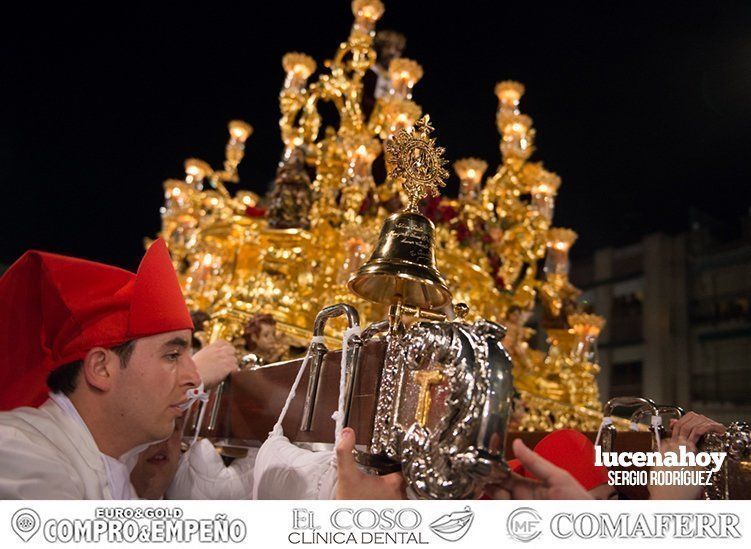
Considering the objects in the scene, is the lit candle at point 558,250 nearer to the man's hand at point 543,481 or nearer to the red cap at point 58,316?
the red cap at point 58,316

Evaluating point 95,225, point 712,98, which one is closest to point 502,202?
point 712,98

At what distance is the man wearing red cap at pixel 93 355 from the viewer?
1.41 metres

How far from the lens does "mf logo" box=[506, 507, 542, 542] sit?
1.00 metres

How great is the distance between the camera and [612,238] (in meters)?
8.43

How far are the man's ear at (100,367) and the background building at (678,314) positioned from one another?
6044mm

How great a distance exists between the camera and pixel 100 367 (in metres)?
1.43

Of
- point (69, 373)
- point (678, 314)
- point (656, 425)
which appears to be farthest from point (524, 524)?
point (678, 314)

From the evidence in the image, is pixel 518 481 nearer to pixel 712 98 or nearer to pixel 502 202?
pixel 502 202

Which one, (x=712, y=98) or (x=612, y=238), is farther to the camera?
(x=612, y=238)

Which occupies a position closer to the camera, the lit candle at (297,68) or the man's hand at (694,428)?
the man's hand at (694,428)

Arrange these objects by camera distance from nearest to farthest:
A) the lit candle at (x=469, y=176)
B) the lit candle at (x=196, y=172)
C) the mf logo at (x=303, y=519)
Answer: the mf logo at (x=303, y=519), the lit candle at (x=469, y=176), the lit candle at (x=196, y=172)

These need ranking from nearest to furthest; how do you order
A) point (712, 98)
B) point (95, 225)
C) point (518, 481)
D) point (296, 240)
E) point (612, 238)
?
point (518, 481) < point (296, 240) < point (712, 98) < point (95, 225) < point (612, 238)

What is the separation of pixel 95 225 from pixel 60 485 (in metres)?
6.35

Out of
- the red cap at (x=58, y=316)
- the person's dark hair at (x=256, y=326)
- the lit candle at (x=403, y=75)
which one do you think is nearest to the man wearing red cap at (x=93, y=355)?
the red cap at (x=58, y=316)
